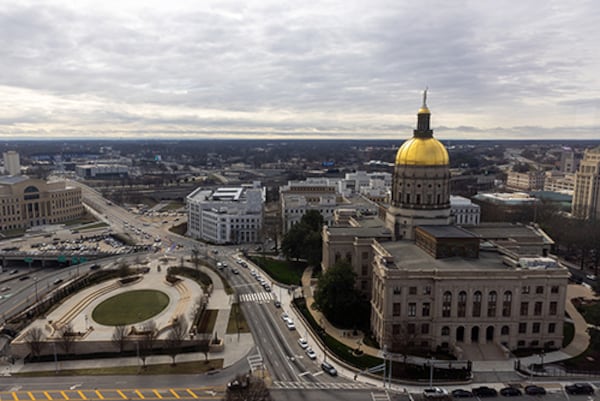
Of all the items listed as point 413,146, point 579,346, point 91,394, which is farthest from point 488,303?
point 91,394

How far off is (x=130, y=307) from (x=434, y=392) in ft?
204

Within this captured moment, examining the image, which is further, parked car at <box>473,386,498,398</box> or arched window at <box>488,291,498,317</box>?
arched window at <box>488,291,498,317</box>

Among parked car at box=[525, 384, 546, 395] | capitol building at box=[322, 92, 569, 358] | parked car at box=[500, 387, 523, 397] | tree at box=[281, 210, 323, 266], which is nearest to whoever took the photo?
parked car at box=[500, 387, 523, 397]

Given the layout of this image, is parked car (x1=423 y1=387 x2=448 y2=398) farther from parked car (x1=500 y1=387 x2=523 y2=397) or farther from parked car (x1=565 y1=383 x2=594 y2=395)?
parked car (x1=565 y1=383 x2=594 y2=395)

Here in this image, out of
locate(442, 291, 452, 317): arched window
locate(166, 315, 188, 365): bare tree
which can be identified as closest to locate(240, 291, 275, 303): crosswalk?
locate(166, 315, 188, 365): bare tree

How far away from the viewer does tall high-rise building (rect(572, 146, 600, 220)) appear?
570 ft

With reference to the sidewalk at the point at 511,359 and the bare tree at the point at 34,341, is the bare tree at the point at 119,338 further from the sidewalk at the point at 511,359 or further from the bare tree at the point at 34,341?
the sidewalk at the point at 511,359

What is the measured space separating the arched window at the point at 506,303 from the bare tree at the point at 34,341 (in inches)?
2947

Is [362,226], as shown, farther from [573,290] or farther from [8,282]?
[8,282]

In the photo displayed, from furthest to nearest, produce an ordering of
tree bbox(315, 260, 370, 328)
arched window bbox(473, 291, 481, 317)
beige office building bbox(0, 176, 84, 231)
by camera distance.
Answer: beige office building bbox(0, 176, 84, 231) → tree bbox(315, 260, 370, 328) → arched window bbox(473, 291, 481, 317)

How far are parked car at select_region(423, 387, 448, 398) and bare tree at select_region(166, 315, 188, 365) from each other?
37.6m

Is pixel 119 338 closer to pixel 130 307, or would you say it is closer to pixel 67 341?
pixel 67 341

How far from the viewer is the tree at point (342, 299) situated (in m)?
81.4

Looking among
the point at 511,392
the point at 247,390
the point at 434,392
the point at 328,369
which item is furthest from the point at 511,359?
the point at 247,390
